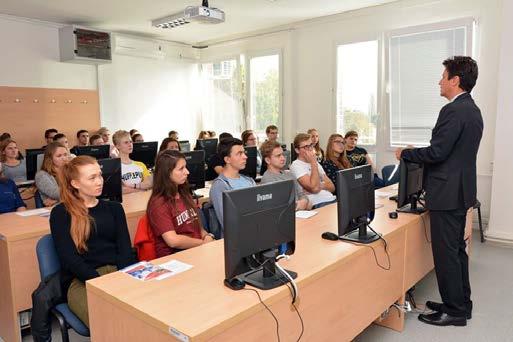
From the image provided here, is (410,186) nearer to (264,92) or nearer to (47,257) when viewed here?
(47,257)

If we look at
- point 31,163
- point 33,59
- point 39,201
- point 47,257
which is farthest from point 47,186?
point 33,59

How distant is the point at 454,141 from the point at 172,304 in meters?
2.03

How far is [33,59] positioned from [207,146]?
3149mm

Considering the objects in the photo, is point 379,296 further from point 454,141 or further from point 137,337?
point 137,337

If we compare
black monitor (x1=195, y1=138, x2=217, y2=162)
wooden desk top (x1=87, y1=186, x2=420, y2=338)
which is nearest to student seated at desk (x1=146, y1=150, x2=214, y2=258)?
wooden desk top (x1=87, y1=186, x2=420, y2=338)

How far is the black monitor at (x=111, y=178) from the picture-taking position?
3070mm

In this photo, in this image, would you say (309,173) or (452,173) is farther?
(309,173)

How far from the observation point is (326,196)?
3.96m

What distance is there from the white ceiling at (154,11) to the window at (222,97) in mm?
1107

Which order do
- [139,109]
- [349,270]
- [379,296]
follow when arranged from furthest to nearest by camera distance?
[139,109]
[379,296]
[349,270]

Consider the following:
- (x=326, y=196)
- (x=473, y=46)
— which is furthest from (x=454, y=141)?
(x=473, y=46)

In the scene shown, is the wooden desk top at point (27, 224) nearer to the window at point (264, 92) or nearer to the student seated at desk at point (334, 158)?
the student seated at desk at point (334, 158)

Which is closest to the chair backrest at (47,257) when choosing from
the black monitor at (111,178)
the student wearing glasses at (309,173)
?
the black monitor at (111,178)

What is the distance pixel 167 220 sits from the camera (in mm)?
2443
